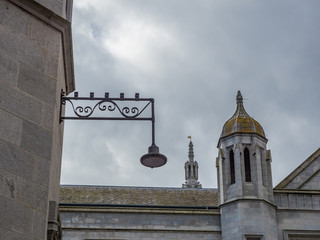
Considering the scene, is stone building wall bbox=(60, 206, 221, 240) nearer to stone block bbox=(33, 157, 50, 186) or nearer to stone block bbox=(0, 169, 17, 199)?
stone block bbox=(33, 157, 50, 186)

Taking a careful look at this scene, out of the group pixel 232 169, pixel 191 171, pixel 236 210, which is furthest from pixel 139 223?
pixel 191 171

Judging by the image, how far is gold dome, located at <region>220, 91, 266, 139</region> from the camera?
76.9 feet

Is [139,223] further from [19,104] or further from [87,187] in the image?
[19,104]

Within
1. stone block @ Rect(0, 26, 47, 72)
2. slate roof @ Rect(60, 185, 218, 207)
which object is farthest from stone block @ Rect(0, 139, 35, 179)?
slate roof @ Rect(60, 185, 218, 207)

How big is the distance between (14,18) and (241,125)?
15551mm

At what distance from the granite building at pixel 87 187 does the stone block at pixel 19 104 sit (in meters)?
0.01

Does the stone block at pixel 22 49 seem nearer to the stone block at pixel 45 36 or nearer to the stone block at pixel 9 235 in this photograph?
the stone block at pixel 45 36

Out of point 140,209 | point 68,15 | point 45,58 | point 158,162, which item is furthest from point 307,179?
point 45,58

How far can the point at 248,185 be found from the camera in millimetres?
22688

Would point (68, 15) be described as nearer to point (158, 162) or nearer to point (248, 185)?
point (158, 162)

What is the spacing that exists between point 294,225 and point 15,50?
15629 millimetres

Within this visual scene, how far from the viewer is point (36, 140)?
8469 mm

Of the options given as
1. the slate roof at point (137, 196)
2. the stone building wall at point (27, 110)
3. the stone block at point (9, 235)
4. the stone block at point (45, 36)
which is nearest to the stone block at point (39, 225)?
the stone building wall at point (27, 110)

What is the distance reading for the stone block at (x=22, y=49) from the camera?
8555mm
